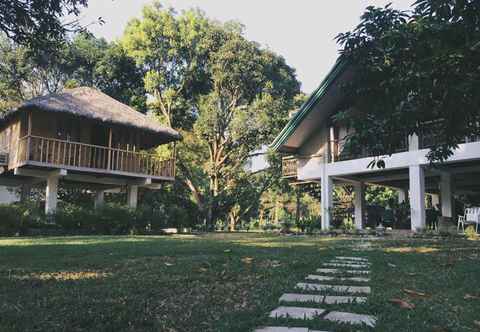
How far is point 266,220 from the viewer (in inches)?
1303

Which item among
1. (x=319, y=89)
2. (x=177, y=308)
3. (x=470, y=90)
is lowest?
(x=177, y=308)

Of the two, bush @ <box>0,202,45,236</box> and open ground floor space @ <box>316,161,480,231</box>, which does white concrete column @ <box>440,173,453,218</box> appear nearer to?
open ground floor space @ <box>316,161,480,231</box>

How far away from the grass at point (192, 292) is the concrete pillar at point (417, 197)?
28.9 feet

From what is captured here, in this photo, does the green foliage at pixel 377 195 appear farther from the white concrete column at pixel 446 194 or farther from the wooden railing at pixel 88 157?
the wooden railing at pixel 88 157

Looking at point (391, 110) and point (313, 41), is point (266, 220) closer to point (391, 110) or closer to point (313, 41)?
point (313, 41)

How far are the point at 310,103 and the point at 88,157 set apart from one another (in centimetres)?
815

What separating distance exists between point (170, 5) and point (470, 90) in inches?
740

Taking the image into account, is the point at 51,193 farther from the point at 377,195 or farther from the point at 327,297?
the point at 377,195

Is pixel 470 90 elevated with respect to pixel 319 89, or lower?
lower

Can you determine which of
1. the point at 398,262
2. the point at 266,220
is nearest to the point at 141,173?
the point at 398,262

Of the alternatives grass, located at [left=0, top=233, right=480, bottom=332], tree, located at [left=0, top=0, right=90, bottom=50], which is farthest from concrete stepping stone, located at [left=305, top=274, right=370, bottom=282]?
tree, located at [left=0, top=0, right=90, bottom=50]

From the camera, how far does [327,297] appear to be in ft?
10.5

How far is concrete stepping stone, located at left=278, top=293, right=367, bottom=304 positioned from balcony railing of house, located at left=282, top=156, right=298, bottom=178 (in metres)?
15.5

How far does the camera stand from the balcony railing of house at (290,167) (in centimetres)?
1869
